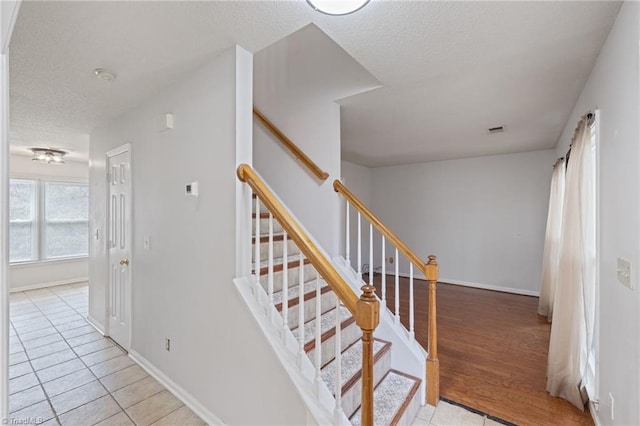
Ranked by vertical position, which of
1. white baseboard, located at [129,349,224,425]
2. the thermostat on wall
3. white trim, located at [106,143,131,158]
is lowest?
white baseboard, located at [129,349,224,425]

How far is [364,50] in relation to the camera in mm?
1746

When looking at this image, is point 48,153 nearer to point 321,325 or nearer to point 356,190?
point 321,325

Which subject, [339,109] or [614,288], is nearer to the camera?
[614,288]

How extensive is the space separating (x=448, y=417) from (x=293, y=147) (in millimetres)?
2500

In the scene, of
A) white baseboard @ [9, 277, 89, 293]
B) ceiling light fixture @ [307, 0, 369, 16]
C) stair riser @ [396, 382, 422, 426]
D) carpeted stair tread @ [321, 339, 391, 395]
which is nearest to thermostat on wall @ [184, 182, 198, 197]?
ceiling light fixture @ [307, 0, 369, 16]

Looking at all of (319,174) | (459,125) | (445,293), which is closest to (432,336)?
(319,174)

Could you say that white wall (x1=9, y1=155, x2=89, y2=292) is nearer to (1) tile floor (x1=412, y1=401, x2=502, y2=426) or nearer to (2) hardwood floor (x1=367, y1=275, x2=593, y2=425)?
(2) hardwood floor (x1=367, y1=275, x2=593, y2=425)

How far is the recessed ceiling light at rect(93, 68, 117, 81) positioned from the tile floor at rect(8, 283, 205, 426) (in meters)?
2.39

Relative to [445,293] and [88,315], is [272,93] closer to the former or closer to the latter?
[88,315]

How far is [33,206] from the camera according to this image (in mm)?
5070

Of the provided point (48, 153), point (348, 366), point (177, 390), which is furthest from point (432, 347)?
point (48, 153)

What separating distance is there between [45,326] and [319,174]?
3.89 metres

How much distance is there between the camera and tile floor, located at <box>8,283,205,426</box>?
1.91 m

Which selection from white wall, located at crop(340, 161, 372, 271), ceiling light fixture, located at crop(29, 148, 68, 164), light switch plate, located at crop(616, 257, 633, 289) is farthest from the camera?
white wall, located at crop(340, 161, 372, 271)
